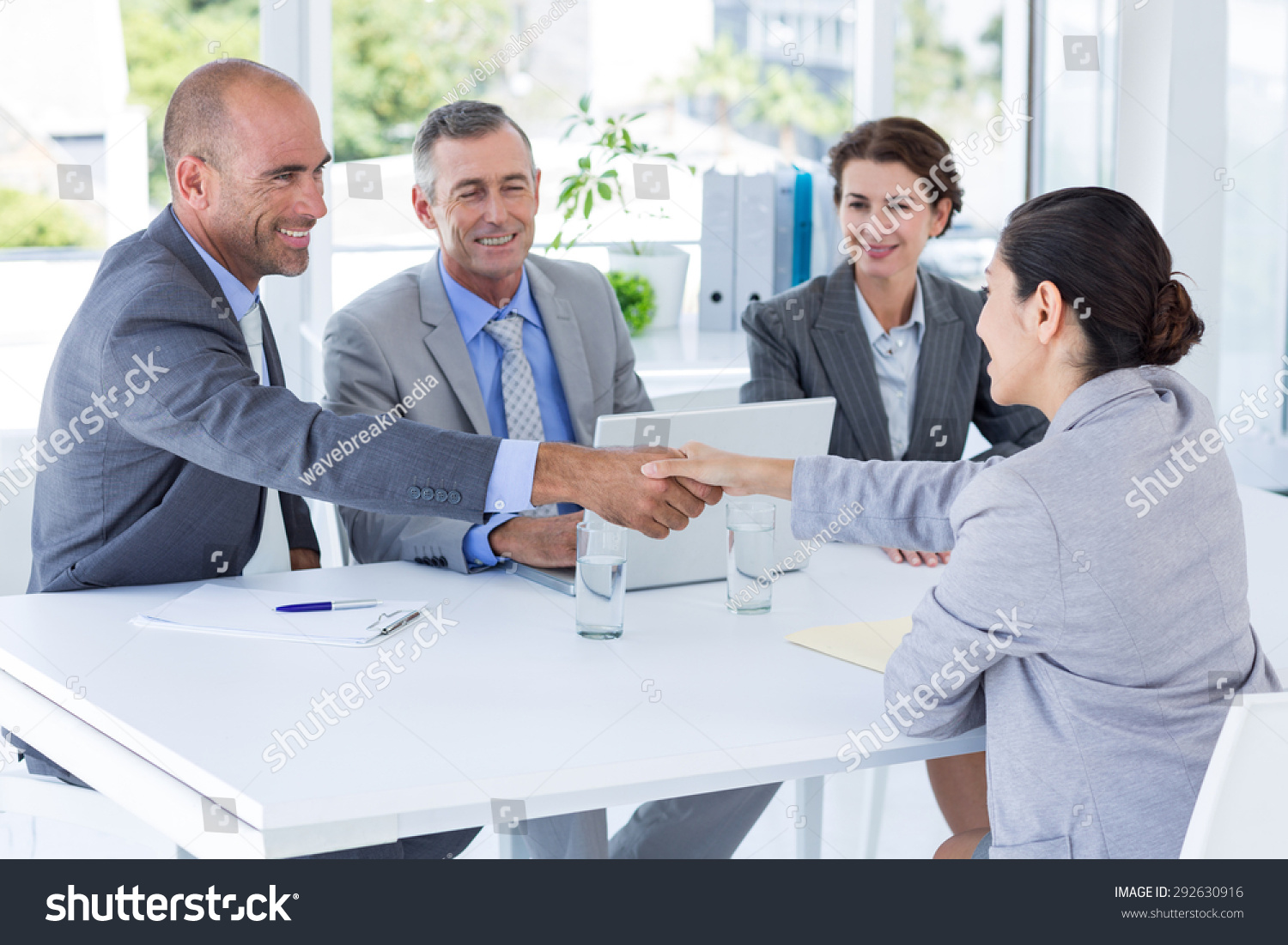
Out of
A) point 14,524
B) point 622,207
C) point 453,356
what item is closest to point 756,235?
point 622,207

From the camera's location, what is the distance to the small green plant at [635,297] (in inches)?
143

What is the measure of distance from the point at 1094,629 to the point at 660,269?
8.53 ft

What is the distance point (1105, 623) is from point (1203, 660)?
5.5 inches

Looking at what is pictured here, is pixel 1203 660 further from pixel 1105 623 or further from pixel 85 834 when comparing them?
pixel 85 834

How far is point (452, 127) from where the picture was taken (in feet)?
8.09

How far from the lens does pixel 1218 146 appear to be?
3521 mm

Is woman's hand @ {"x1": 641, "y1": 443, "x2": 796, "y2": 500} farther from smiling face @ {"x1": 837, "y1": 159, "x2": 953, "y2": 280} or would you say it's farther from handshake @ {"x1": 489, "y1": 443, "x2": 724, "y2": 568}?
smiling face @ {"x1": 837, "y1": 159, "x2": 953, "y2": 280}

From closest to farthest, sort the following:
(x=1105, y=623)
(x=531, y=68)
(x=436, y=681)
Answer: (x=1105, y=623) → (x=436, y=681) → (x=531, y=68)

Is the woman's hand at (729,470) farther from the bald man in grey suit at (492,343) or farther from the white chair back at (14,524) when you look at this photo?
the white chair back at (14,524)

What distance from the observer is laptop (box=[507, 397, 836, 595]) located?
1.73 metres

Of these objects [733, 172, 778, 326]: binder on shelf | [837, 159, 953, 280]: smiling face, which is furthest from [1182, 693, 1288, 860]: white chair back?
[733, 172, 778, 326]: binder on shelf

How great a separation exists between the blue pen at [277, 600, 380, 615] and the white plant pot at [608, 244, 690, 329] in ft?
7.04

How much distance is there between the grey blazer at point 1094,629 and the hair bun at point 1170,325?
57mm

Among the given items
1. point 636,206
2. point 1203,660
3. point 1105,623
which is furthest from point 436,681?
point 636,206
